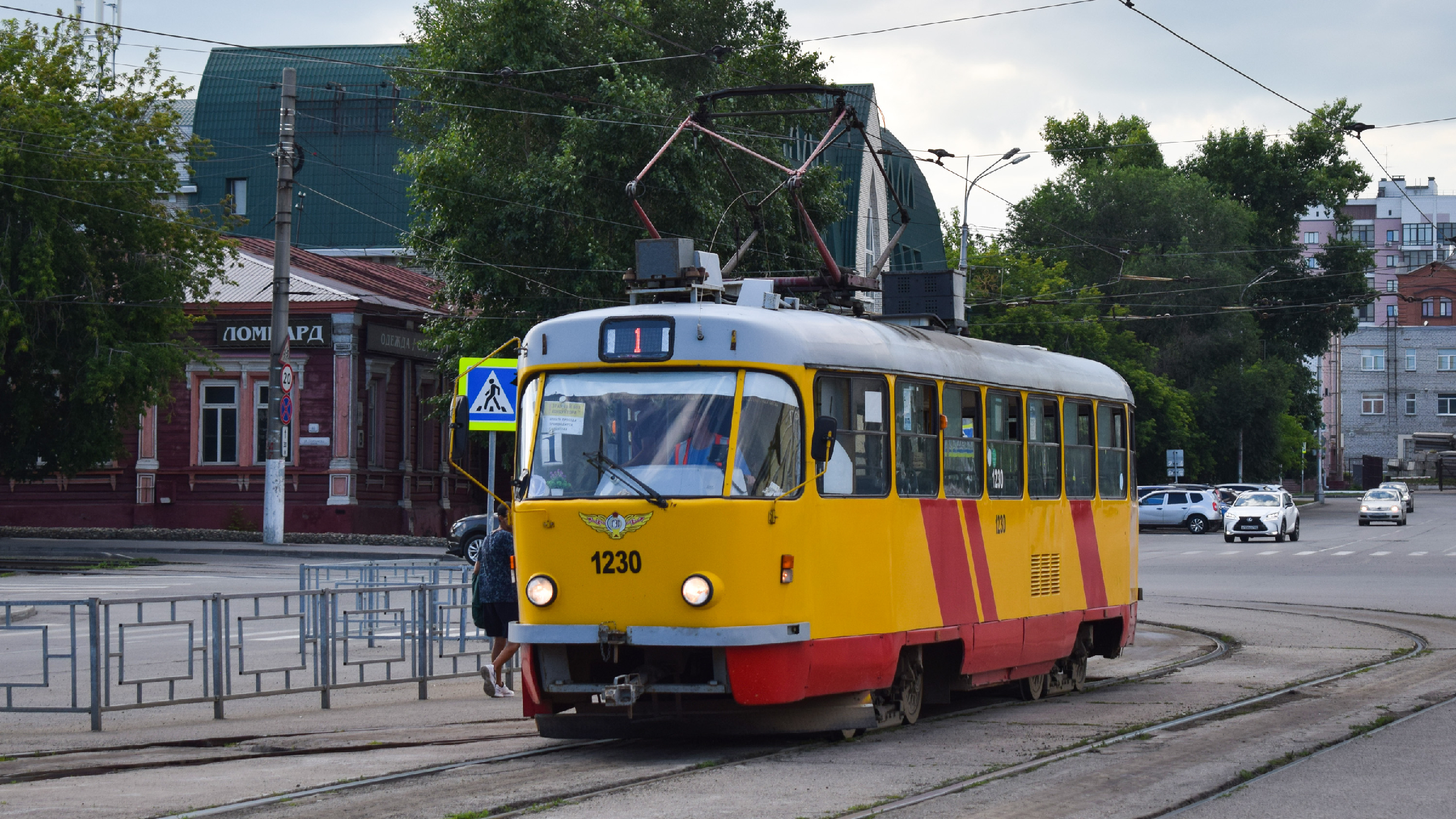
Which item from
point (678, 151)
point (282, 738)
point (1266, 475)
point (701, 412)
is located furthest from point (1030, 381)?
point (1266, 475)

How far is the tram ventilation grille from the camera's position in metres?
13.5

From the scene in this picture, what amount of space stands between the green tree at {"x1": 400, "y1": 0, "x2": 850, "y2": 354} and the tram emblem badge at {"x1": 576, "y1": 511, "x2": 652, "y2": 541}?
23.9m

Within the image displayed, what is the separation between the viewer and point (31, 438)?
37469 mm

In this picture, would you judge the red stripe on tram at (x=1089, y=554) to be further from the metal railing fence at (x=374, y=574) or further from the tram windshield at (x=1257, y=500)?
the tram windshield at (x=1257, y=500)

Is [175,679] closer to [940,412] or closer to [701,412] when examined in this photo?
[701,412]

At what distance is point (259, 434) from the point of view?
143ft

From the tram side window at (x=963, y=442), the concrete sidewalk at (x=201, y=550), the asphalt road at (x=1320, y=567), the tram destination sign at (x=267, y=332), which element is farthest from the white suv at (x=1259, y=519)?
the tram side window at (x=963, y=442)

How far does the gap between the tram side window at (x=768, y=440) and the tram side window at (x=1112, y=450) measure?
5417mm

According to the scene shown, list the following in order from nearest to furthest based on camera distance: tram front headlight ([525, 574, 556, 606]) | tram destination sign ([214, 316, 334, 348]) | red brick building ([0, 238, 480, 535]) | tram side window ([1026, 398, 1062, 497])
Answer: tram front headlight ([525, 574, 556, 606]), tram side window ([1026, 398, 1062, 497]), red brick building ([0, 238, 480, 535]), tram destination sign ([214, 316, 334, 348])

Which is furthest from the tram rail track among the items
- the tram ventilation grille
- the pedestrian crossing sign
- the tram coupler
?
the pedestrian crossing sign

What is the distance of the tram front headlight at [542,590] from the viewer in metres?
10.2

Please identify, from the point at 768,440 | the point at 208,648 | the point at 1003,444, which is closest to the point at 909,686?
the point at 1003,444

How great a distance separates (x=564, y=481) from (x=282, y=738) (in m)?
2.86

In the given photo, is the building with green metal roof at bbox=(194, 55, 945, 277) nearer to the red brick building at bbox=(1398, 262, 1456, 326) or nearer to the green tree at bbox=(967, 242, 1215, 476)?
the green tree at bbox=(967, 242, 1215, 476)
